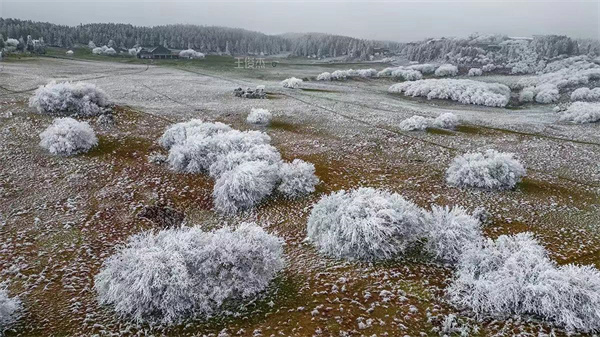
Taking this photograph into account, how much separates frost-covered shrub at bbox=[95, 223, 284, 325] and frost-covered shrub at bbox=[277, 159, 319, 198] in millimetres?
6904

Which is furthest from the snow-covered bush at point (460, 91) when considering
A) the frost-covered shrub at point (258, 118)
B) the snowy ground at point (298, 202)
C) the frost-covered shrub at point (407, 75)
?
the frost-covered shrub at point (258, 118)

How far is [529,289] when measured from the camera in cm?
1175

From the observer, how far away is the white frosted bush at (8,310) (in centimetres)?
1107

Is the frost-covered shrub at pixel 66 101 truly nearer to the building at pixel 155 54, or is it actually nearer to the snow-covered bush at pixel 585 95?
the snow-covered bush at pixel 585 95

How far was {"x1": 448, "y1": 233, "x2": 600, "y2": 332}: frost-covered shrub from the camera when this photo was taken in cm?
1132

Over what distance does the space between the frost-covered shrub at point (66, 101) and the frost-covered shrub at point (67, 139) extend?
7394mm

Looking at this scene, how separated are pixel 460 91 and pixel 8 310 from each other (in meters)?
55.8

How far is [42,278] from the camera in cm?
1359

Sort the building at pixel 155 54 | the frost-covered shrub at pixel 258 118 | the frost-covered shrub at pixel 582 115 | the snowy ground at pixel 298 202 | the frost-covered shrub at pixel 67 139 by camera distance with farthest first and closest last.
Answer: the building at pixel 155 54
the frost-covered shrub at pixel 582 115
the frost-covered shrub at pixel 258 118
the frost-covered shrub at pixel 67 139
the snowy ground at pixel 298 202

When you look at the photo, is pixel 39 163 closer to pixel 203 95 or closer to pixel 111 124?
pixel 111 124

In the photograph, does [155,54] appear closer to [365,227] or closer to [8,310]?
[8,310]

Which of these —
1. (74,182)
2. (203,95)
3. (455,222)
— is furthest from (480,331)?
(203,95)

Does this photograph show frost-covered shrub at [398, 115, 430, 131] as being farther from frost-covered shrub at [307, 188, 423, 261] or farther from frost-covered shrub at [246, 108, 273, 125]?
frost-covered shrub at [307, 188, 423, 261]

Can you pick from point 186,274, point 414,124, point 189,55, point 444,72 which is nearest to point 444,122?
point 414,124
